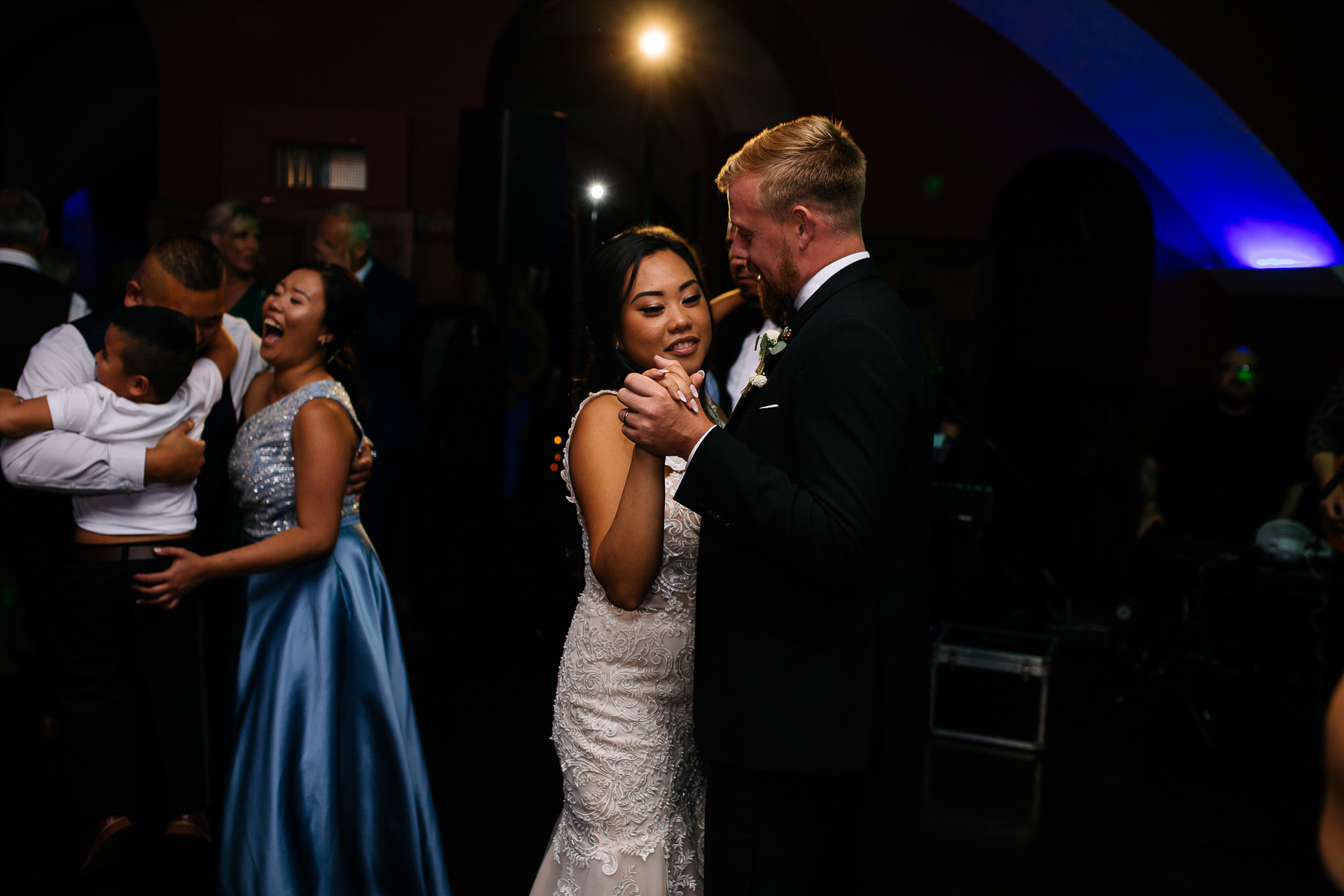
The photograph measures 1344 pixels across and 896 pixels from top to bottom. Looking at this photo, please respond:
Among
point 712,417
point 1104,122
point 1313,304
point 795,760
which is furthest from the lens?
point 1104,122

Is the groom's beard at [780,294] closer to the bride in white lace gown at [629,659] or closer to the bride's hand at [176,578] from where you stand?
the bride in white lace gown at [629,659]

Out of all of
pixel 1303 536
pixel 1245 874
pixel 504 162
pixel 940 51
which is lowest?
pixel 1245 874

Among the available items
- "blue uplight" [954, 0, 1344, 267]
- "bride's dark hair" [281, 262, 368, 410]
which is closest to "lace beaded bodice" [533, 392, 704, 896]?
"bride's dark hair" [281, 262, 368, 410]

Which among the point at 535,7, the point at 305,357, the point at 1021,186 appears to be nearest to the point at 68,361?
the point at 305,357

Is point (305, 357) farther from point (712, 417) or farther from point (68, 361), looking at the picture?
point (712, 417)

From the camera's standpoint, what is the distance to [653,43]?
517 centimetres

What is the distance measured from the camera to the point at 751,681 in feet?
4.56

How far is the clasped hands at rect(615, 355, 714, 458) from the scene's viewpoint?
1.32 metres

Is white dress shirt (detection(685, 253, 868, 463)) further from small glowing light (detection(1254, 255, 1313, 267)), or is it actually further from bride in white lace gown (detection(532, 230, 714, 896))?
small glowing light (detection(1254, 255, 1313, 267))

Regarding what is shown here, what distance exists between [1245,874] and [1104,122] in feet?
15.2

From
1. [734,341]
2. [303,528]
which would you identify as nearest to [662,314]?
[303,528]

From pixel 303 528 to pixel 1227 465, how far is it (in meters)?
4.33

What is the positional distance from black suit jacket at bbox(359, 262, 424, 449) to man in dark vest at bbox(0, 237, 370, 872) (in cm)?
148

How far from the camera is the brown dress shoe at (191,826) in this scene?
2.54 meters
